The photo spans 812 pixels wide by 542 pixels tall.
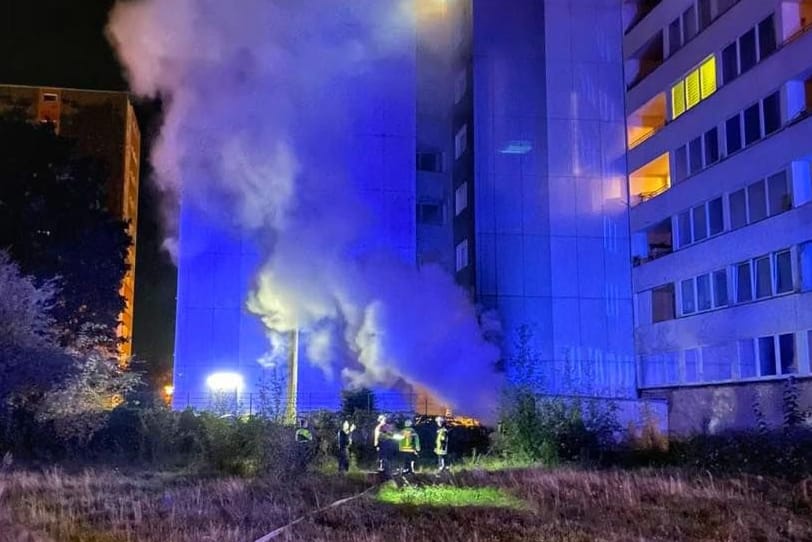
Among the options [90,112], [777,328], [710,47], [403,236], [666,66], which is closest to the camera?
[777,328]

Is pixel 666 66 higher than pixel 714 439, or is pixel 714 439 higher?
pixel 666 66

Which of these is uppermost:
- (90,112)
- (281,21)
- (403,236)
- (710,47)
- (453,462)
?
(90,112)

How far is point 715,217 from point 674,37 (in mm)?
8174

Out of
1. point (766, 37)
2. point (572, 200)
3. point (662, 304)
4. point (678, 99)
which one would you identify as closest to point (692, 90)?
point (678, 99)

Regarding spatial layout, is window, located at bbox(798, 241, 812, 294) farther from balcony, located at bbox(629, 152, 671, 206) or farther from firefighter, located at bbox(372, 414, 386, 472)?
firefighter, located at bbox(372, 414, 386, 472)

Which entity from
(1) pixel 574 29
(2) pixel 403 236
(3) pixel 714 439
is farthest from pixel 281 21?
(3) pixel 714 439

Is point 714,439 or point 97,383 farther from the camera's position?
point 97,383

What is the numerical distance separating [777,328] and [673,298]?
27.1 ft

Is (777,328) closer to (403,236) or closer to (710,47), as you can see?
(710,47)

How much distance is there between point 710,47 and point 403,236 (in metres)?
14.5

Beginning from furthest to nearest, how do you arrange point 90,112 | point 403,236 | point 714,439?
1. point 90,112
2. point 403,236
3. point 714,439

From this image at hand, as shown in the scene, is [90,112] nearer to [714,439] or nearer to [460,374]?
[460,374]

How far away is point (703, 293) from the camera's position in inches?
1230

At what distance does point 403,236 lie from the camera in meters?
37.8
